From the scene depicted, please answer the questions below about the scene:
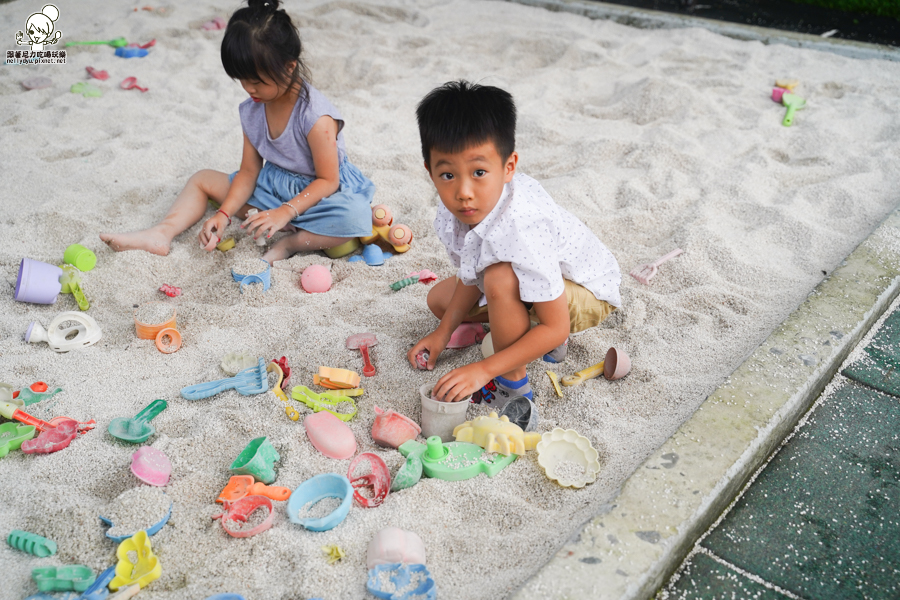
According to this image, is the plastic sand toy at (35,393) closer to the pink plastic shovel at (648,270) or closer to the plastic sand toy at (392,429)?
the plastic sand toy at (392,429)

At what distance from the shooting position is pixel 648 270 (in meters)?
2.23

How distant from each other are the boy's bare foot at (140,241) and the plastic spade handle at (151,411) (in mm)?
854

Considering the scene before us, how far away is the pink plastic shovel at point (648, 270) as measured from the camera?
2.20 metres

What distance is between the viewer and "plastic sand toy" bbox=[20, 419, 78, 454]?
153 cm

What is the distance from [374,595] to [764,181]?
90.3 inches

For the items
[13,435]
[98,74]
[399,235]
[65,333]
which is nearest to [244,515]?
[13,435]

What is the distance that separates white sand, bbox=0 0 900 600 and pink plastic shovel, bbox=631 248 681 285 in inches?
1.6

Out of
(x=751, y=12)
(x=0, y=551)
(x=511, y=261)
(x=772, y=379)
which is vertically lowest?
(x=0, y=551)

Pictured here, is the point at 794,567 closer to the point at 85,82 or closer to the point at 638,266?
the point at 638,266

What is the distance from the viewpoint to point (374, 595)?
48.0 inches

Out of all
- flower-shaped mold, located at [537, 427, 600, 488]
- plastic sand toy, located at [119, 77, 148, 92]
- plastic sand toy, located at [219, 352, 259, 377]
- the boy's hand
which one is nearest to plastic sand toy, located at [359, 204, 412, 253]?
plastic sand toy, located at [219, 352, 259, 377]

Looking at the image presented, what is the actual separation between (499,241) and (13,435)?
1208 millimetres

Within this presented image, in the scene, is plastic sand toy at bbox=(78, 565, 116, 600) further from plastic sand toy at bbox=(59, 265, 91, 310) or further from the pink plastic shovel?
the pink plastic shovel

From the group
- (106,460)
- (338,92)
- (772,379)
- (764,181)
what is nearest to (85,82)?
(338,92)
